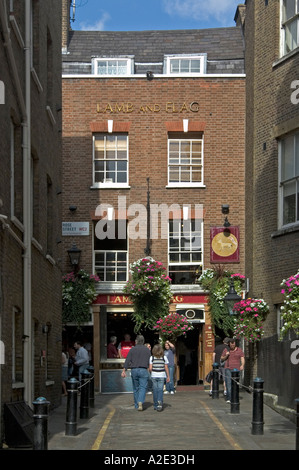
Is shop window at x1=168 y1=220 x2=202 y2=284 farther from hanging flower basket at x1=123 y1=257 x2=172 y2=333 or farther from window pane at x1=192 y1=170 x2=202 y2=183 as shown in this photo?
window pane at x1=192 y1=170 x2=202 y2=183

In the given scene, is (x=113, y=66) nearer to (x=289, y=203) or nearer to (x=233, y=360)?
(x=289, y=203)

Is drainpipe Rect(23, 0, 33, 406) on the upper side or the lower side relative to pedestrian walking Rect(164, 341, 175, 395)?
upper

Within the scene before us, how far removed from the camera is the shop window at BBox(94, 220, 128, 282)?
29859mm

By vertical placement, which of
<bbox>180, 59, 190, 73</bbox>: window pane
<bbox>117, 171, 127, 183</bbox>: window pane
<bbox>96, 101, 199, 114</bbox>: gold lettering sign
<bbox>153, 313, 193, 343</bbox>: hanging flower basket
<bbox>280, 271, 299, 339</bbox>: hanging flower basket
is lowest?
<bbox>153, 313, 193, 343</bbox>: hanging flower basket

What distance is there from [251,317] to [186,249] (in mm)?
6863

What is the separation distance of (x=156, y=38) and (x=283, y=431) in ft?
66.0

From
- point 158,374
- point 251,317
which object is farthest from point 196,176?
point 158,374

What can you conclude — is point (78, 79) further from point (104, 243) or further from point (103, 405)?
point (103, 405)

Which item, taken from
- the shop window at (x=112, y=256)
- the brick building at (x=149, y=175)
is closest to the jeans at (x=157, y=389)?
the brick building at (x=149, y=175)

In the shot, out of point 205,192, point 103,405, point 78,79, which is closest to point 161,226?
point 205,192

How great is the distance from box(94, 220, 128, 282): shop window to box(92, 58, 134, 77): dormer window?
545 cm

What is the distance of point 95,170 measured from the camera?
1187 inches

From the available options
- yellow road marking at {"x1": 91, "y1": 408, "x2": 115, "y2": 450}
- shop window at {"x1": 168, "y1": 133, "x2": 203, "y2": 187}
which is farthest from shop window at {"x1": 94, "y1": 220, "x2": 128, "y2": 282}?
yellow road marking at {"x1": 91, "y1": 408, "x2": 115, "y2": 450}

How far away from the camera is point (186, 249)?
2970 centimetres
